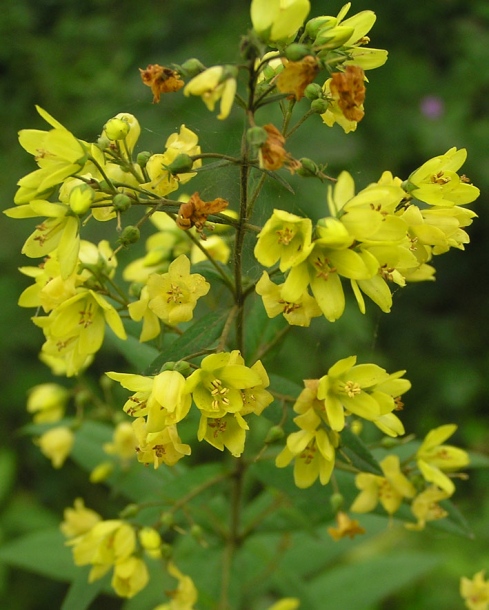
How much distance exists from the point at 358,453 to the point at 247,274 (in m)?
0.57

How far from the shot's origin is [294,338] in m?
4.59

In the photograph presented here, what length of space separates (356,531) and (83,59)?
478 centimetres

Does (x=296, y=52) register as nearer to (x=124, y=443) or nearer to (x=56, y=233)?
(x=56, y=233)

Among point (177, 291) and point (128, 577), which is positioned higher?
point (177, 291)

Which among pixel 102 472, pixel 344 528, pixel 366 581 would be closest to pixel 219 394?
pixel 344 528

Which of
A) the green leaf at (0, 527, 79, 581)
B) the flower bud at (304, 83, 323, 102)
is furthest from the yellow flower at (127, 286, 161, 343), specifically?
the green leaf at (0, 527, 79, 581)

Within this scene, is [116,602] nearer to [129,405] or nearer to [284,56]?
[129,405]

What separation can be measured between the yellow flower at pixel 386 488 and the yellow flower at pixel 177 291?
815 mm

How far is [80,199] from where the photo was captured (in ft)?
5.41

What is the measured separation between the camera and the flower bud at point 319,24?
→ 65.5 inches

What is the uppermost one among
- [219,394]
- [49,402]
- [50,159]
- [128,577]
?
[50,159]

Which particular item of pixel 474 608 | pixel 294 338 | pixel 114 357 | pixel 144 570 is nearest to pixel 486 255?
pixel 294 338

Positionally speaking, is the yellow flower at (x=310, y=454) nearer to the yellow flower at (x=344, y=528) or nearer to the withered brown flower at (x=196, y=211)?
the yellow flower at (x=344, y=528)

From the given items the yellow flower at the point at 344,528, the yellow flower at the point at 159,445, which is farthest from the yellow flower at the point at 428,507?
the yellow flower at the point at 159,445
